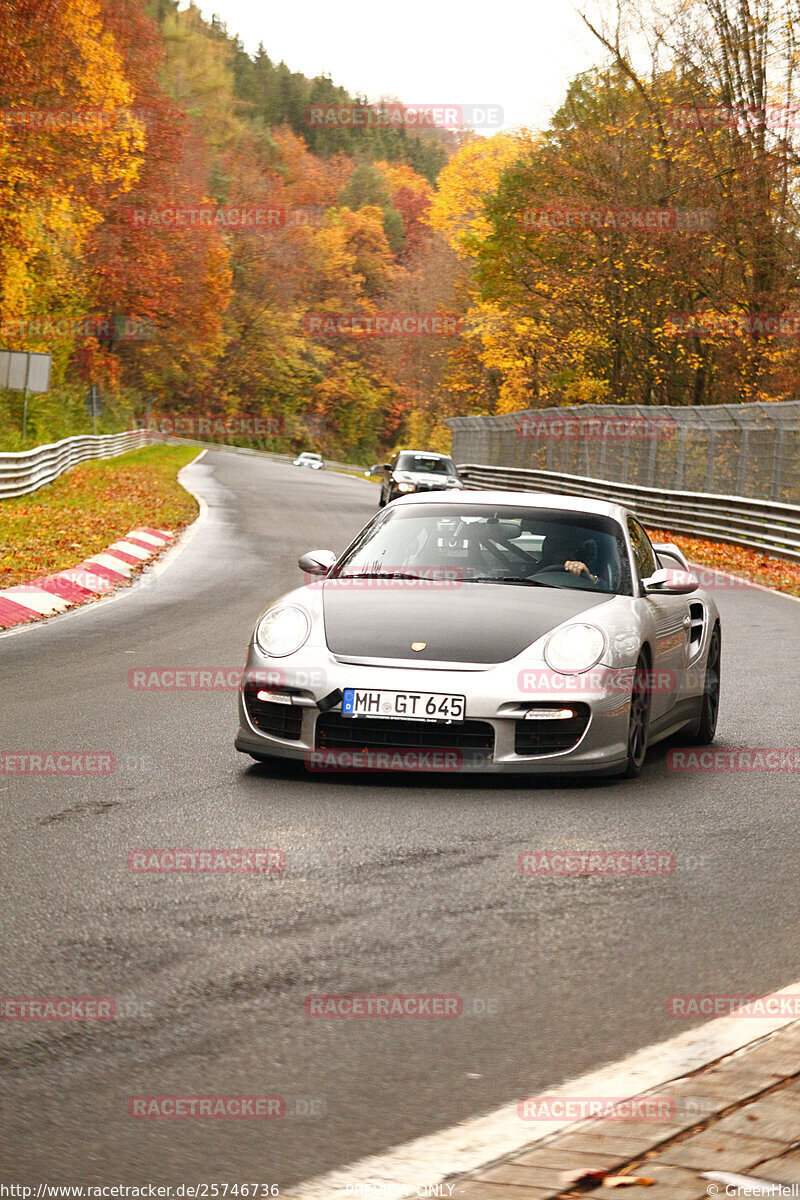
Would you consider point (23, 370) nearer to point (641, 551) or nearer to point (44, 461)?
point (44, 461)

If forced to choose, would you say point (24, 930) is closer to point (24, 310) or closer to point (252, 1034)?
point (252, 1034)

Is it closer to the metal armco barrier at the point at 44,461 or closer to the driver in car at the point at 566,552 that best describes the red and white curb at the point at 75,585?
the metal armco barrier at the point at 44,461

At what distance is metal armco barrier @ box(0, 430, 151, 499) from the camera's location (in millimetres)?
27172

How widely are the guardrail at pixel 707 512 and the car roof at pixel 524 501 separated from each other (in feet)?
54.0

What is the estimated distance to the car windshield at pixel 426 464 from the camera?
3594 centimetres

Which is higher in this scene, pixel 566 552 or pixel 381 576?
pixel 566 552

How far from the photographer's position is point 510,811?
21.3 feet

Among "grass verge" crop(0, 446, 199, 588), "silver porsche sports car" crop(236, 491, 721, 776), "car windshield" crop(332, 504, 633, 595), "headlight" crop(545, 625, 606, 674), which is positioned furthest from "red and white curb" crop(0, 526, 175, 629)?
"headlight" crop(545, 625, 606, 674)

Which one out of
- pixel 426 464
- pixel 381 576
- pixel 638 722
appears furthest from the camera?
pixel 426 464

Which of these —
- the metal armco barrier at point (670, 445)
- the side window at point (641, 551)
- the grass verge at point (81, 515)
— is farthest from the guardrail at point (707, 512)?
the side window at point (641, 551)

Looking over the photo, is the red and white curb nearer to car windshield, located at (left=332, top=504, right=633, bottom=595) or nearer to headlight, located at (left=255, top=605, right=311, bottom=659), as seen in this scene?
car windshield, located at (left=332, top=504, right=633, bottom=595)

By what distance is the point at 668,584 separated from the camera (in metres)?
7.85

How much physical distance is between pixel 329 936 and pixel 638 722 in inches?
117

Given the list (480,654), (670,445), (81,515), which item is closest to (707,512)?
(670,445)
